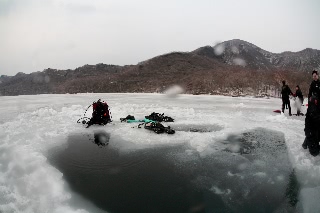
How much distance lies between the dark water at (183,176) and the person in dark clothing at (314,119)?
77 centimetres

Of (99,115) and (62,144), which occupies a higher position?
(99,115)

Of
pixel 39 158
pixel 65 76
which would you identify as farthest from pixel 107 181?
pixel 65 76

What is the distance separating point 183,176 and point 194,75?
70.6 m

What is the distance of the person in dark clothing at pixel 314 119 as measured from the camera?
6965mm

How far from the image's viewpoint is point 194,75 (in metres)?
75.8

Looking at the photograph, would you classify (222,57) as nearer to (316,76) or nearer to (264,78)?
(264,78)

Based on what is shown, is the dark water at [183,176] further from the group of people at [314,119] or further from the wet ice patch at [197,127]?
the wet ice patch at [197,127]

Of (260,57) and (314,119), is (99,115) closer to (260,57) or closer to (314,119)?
(314,119)

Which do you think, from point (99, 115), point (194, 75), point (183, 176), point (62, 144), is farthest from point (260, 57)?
point (183, 176)

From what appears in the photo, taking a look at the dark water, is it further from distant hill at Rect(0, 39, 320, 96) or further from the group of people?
distant hill at Rect(0, 39, 320, 96)

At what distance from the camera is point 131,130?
1133 cm

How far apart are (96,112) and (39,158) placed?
4.96 m

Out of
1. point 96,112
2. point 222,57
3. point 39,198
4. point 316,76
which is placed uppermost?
point 222,57

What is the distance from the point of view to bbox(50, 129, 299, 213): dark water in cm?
515
